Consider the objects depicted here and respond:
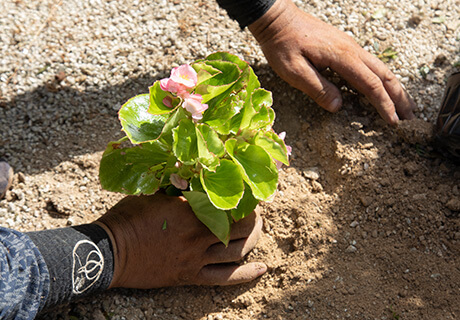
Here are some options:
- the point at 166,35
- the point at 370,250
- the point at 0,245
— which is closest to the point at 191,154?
the point at 0,245

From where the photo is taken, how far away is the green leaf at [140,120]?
4.56 ft

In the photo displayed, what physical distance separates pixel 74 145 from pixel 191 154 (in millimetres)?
907

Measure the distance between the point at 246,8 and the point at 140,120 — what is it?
0.75m

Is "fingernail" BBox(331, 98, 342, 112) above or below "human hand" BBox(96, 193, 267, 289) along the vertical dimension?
above

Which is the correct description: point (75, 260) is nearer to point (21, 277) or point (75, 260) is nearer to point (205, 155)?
point (21, 277)

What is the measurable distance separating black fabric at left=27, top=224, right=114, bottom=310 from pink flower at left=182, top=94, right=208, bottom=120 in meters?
0.63

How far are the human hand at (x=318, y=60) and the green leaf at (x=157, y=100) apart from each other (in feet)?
2.33

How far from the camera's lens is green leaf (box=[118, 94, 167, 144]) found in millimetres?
1391

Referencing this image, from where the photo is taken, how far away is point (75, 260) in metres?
1.59

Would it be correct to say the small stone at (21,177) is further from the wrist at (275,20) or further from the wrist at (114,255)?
the wrist at (275,20)

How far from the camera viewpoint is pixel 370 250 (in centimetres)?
177

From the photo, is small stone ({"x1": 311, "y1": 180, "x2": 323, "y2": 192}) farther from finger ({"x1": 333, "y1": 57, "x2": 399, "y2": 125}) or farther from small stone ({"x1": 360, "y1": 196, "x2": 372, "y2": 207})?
finger ({"x1": 333, "y1": 57, "x2": 399, "y2": 125})

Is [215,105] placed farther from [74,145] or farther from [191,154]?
[74,145]

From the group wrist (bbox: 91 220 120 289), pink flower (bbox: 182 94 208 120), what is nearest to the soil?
wrist (bbox: 91 220 120 289)
